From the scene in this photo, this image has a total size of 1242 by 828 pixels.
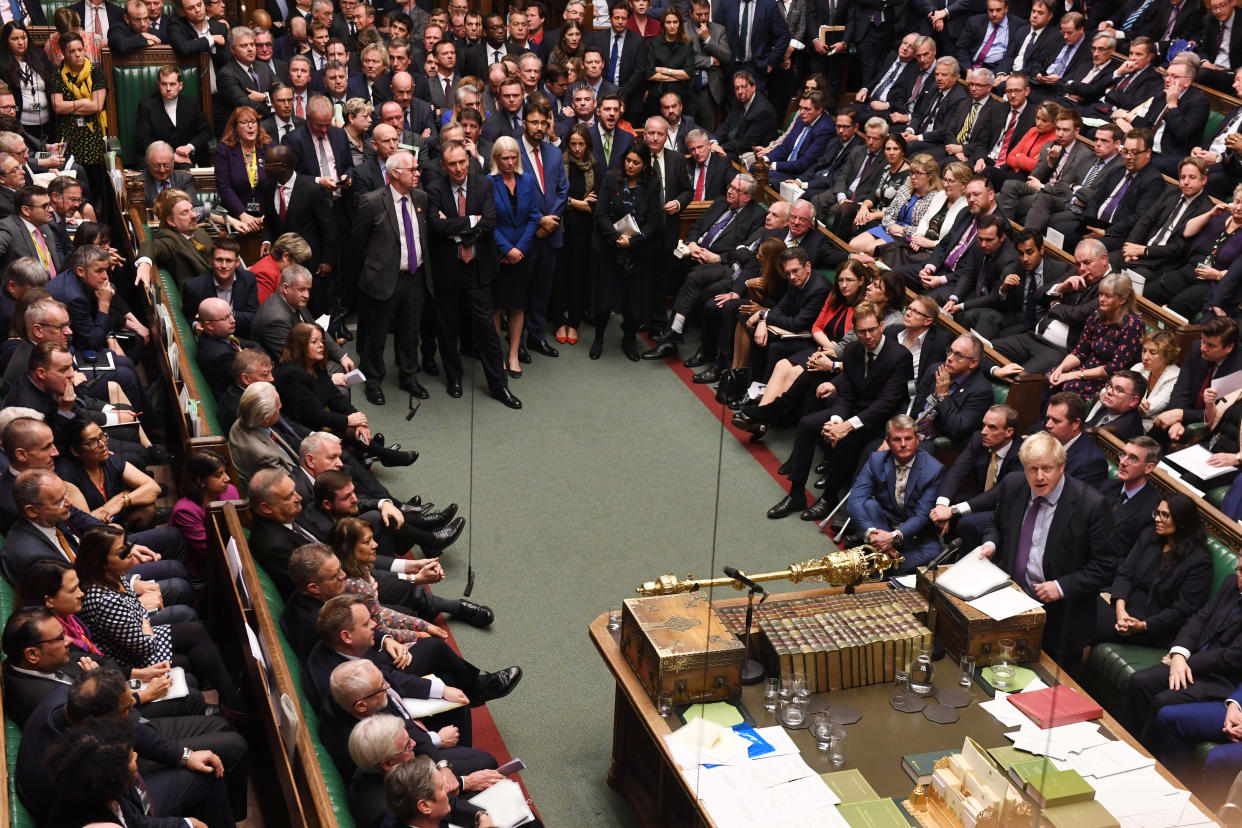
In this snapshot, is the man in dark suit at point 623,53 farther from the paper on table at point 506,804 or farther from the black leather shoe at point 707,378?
the paper on table at point 506,804

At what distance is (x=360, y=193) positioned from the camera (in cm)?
761

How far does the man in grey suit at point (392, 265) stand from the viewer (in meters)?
7.25

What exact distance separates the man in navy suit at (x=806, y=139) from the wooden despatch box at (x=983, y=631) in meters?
4.96

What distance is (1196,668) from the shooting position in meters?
4.66

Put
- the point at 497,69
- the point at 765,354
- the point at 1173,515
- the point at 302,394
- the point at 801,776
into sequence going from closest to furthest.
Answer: the point at 801,776
the point at 1173,515
the point at 302,394
the point at 765,354
the point at 497,69

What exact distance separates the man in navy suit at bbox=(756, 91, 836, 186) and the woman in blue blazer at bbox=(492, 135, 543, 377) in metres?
2.03

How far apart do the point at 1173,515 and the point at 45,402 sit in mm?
4278

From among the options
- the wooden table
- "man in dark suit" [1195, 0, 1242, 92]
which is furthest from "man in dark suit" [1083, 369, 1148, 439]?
"man in dark suit" [1195, 0, 1242, 92]

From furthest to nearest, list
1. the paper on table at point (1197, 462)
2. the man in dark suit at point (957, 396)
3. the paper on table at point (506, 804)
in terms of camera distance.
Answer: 1. the man in dark suit at point (957, 396)
2. the paper on table at point (1197, 462)
3. the paper on table at point (506, 804)

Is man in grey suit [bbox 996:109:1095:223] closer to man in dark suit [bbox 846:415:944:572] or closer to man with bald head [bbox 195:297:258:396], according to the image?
man in dark suit [bbox 846:415:944:572]

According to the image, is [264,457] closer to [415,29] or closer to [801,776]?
[801,776]

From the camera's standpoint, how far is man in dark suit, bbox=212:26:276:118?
8781 millimetres

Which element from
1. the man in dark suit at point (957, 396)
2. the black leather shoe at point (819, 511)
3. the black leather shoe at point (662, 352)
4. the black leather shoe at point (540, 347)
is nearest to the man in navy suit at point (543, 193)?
the black leather shoe at point (540, 347)

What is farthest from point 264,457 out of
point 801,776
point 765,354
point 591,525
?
point 765,354
